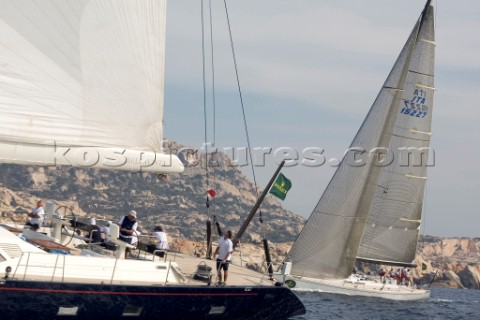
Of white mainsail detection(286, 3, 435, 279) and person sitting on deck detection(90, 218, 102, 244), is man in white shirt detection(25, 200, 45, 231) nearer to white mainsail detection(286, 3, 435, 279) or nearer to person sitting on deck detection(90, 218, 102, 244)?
person sitting on deck detection(90, 218, 102, 244)

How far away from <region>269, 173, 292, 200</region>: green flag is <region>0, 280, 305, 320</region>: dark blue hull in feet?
37.4

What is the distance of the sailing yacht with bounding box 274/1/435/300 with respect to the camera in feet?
144

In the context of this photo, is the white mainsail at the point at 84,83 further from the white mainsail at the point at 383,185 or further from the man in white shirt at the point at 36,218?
the white mainsail at the point at 383,185

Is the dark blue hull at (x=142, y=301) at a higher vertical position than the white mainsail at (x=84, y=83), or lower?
lower

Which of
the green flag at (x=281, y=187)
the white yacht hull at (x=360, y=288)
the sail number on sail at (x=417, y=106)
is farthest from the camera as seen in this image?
the sail number on sail at (x=417, y=106)

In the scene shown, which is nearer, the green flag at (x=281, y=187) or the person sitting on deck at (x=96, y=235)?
the person sitting on deck at (x=96, y=235)

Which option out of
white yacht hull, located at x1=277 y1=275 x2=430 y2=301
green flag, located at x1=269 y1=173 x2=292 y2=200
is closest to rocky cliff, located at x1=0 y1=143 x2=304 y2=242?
white yacht hull, located at x1=277 y1=275 x2=430 y2=301

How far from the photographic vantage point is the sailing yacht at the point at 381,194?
4391 centimetres

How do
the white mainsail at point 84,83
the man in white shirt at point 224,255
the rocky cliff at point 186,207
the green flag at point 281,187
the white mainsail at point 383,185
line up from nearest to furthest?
1. the white mainsail at point 84,83
2. the man in white shirt at point 224,255
3. the green flag at point 281,187
4. the white mainsail at point 383,185
5. the rocky cliff at point 186,207

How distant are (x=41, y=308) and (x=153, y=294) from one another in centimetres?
257

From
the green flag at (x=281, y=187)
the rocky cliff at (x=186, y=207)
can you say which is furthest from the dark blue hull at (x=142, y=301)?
the rocky cliff at (x=186, y=207)

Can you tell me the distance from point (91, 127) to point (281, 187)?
14891mm

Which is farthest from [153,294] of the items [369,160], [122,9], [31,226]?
[369,160]

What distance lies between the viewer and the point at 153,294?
1922cm
